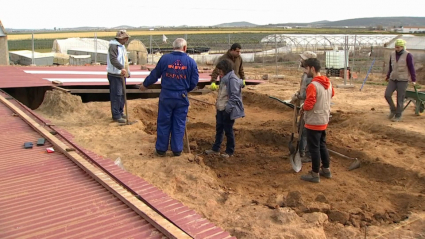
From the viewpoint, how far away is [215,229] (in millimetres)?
3035

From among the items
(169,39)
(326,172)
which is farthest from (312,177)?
(169,39)

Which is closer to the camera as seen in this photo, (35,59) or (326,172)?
(326,172)

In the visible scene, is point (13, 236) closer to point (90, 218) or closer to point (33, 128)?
point (90, 218)

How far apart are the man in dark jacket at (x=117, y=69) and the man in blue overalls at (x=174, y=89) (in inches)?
71.7

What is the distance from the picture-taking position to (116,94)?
7488mm

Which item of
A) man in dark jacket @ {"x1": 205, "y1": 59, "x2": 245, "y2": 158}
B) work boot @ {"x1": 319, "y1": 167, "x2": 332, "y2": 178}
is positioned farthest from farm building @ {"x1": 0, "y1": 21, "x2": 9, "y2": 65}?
work boot @ {"x1": 319, "y1": 167, "x2": 332, "y2": 178}

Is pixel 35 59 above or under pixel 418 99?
above

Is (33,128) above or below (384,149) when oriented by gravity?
above

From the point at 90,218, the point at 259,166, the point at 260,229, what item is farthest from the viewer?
the point at 259,166

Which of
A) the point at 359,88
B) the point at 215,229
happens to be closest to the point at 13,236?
the point at 215,229

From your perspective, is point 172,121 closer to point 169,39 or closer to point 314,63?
point 314,63

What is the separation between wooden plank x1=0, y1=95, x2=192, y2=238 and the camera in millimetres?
2978

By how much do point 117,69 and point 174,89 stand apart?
7.56ft

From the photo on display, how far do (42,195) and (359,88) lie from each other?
12210mm
